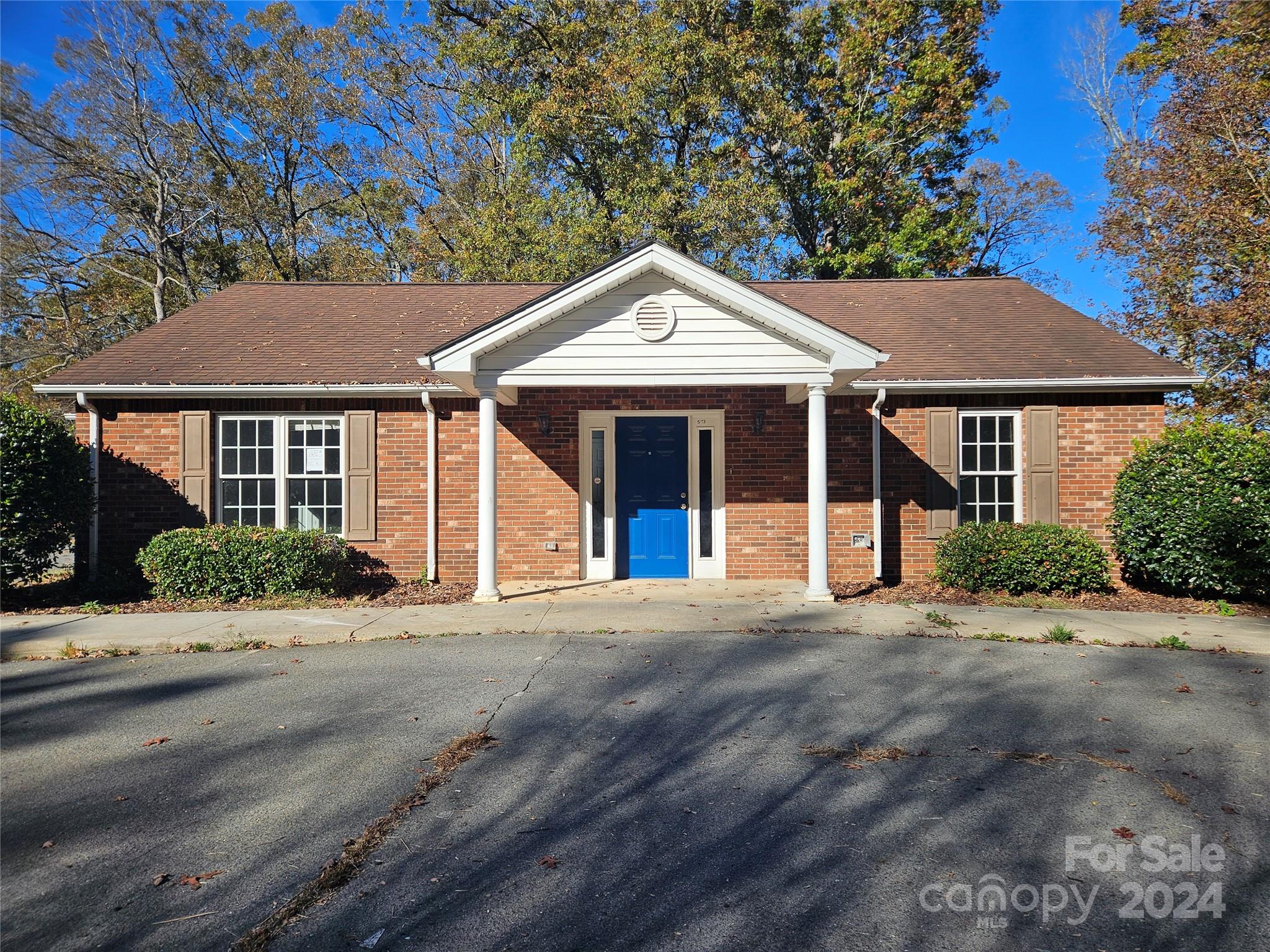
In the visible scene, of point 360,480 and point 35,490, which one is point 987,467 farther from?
point 35,490

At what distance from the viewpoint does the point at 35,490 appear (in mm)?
8945

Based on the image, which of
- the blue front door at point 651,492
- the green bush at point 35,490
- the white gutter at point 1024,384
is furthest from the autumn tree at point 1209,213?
the green bush at point 35,490

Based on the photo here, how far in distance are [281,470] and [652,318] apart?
6003 millimetres

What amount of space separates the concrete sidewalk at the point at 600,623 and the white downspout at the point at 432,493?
5.25 feet

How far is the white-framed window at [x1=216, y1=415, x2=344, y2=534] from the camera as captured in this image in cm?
1054

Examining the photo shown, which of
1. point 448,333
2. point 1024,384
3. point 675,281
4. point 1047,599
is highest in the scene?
point 448,333

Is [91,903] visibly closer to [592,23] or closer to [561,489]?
[561,489]

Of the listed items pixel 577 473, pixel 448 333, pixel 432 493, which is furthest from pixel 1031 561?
pixel 448 333

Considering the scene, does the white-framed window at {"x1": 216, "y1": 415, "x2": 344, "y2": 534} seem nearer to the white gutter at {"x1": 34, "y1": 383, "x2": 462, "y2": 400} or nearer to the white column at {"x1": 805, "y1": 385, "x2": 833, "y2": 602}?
the white gutter at {"x1": 34, "y1": 383, "x2": 462, "y2": 400}

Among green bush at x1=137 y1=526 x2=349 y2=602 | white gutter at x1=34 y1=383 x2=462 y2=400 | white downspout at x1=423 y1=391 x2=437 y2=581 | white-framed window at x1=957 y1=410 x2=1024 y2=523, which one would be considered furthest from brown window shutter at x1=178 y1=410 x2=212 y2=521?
white-framed window at x1=957 y1=410 x2=1024 y2=523

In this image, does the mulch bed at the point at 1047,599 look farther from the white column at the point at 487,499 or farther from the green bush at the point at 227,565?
the green bush at the point at 227,565

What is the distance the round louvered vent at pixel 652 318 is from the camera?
8.73 meters

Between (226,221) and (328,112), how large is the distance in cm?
548

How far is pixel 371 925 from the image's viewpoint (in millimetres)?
2705
